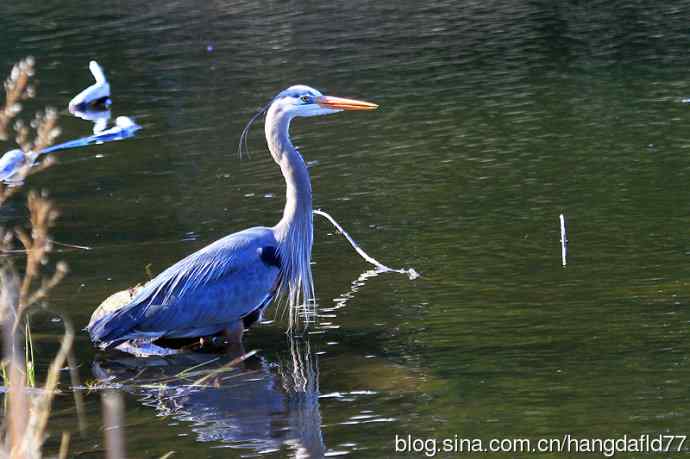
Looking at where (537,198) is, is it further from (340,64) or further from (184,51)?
(184,51)

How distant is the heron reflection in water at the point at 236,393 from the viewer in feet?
18.6

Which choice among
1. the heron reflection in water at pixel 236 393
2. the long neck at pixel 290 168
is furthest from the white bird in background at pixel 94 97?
the heron reflection in water at pixel 236 393

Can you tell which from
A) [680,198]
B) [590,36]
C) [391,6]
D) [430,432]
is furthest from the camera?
[391,6]

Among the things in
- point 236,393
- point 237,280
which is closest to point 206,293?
point 237,280

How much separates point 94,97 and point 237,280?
28.6 feet

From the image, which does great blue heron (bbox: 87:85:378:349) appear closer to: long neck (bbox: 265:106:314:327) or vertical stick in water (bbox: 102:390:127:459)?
long neck (bbox: 265:106:314:327)

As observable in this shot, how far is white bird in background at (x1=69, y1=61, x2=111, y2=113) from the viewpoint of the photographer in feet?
49.8

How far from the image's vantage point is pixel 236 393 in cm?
639

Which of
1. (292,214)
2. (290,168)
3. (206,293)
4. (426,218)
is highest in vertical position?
(290,168)

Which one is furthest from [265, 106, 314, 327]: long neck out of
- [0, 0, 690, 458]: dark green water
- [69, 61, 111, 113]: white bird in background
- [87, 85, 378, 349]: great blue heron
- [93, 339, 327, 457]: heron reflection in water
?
[69, 61, 111, 113]: white bird in background

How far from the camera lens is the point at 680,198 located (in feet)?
29.9

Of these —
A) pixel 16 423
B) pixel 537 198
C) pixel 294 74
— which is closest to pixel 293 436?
pixel 16 423

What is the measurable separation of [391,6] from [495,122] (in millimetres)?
9676

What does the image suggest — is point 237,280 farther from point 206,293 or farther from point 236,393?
point 236,393
